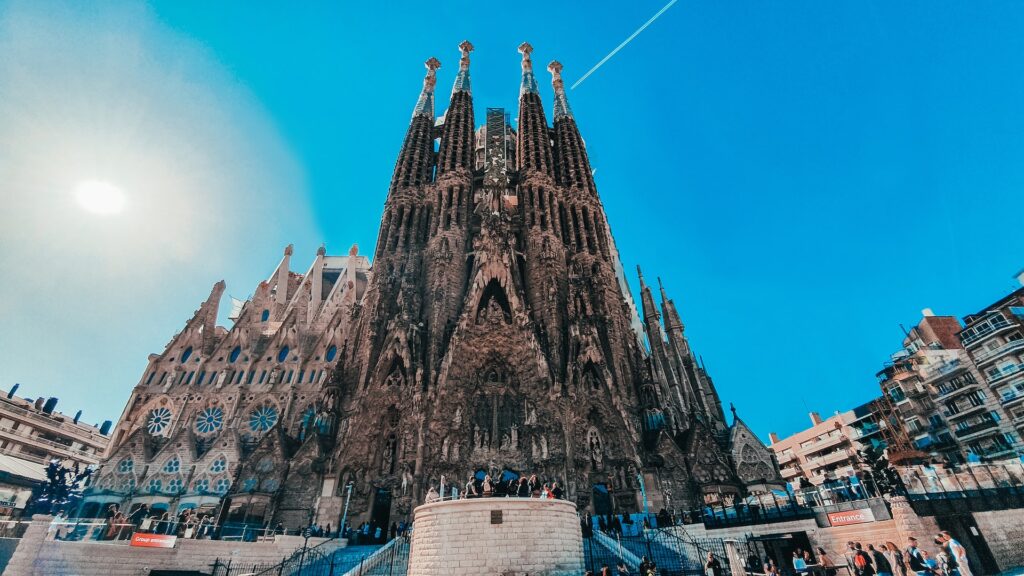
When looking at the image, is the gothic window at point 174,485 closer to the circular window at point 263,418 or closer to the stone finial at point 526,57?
the circular window at point 263,418

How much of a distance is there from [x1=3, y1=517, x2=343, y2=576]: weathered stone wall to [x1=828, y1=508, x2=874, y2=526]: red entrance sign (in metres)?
15.7

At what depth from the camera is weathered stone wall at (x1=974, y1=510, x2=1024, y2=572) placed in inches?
525

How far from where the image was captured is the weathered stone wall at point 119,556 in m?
11.4

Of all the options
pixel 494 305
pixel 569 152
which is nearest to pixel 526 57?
pixel 569 152

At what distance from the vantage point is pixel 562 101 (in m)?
44.3

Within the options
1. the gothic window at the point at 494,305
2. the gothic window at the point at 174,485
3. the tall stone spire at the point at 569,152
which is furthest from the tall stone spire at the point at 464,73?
the gothic window at the point at 174,485

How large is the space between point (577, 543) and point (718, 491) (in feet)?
38.8

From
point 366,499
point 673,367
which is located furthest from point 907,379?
point 366,499

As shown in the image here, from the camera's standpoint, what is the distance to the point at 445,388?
74.9ft

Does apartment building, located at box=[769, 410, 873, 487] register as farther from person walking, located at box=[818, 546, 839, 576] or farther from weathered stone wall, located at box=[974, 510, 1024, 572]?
person walking, located at box=[818, 546, 839, 576]

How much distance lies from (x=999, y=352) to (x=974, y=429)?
535 cm

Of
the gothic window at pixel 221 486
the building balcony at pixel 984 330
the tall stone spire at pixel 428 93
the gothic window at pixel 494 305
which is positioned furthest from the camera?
the tall stone spire at pixel 428 93

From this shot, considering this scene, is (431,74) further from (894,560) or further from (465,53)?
(894,560)

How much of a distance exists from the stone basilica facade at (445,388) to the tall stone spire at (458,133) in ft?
0.97
